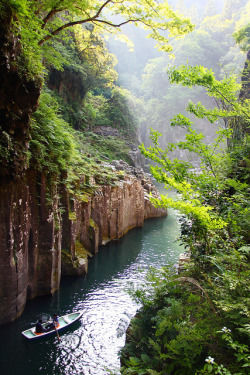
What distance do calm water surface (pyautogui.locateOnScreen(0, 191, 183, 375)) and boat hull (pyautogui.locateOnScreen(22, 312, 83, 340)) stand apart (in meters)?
→ 0.24

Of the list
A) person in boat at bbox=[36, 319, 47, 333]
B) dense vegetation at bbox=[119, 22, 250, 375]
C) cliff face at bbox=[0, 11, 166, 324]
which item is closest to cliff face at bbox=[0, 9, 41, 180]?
Answer: cliff face at bbox=[0, 11, 166, 324]

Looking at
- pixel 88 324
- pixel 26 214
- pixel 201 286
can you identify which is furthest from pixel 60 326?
pixel 201 286

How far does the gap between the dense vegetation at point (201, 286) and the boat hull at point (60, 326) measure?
460cm

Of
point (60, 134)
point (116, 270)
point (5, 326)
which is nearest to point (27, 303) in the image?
point (5, 326)

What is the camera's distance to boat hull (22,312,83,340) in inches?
392

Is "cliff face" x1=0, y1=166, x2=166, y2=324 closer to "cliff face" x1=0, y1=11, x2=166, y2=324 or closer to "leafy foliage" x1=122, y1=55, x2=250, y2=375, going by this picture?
"cliff face" x1=0, y1=11, x2=166, y2=324

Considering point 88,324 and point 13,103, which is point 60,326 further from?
point 13,103

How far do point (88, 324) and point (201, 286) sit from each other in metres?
7.18

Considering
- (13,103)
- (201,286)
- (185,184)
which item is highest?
(13,103)

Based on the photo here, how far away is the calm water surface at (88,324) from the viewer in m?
9.05

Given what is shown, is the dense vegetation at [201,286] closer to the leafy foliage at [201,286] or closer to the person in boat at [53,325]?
the leafy foliage at [201,286]

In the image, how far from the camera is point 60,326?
10.7 meters

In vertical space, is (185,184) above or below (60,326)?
above

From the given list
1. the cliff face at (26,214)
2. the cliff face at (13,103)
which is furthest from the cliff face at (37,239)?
the cliff face at (13,103)
